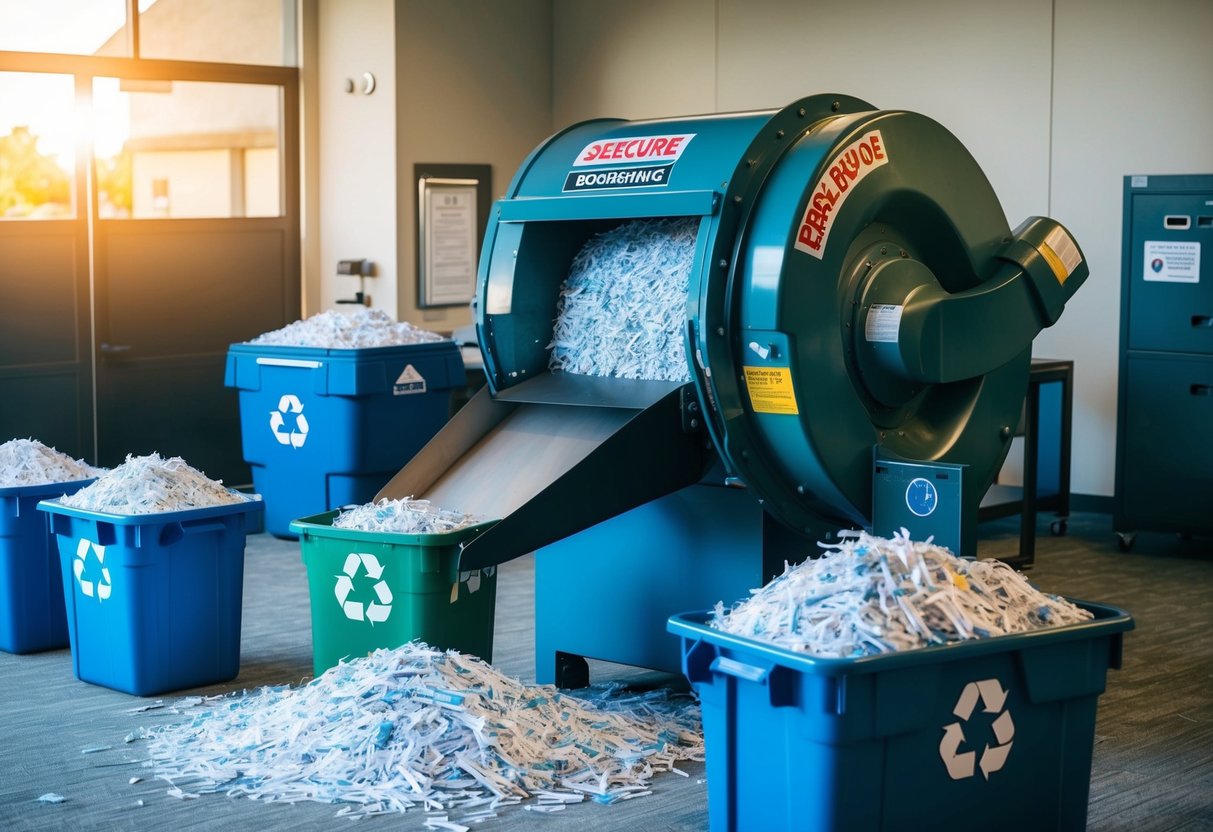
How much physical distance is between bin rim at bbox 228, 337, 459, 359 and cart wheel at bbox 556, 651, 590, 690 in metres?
2.20

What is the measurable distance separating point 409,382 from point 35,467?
6.14 feet

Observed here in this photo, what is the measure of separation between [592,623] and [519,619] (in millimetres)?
978

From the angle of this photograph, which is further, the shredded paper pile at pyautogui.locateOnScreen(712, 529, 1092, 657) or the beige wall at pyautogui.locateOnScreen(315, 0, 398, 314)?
the beige wall at pyautogui.locateOnScreen(315, 0, 398, 314)

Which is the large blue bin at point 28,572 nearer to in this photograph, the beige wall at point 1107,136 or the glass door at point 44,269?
the glass door at point 44,269

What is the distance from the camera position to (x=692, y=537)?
3.85m

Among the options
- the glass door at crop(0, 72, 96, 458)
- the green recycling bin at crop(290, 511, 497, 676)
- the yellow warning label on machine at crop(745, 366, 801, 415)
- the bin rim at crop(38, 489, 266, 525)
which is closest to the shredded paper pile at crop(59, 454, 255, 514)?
the bin rim at crop(38, 489, 266, 525)

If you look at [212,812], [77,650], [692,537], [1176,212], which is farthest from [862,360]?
[1176,212]

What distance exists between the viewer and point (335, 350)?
596 centimetres

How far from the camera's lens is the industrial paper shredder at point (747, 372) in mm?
3438

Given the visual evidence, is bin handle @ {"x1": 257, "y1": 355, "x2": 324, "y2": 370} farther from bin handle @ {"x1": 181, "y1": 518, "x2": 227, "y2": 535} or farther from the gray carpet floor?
bin handle @ {"x1": 181, "y1": 518, "x2": 227, "y2": 535}

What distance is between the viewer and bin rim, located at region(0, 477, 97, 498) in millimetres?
4387

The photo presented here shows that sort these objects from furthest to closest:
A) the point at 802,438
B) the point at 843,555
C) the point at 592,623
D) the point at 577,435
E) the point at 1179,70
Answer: the point at 1179,70, the point at 592,623, the point at 577,435, the point at 802,438, the point at 843,555

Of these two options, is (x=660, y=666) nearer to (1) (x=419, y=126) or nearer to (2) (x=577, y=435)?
(2) (x=577, y=435)

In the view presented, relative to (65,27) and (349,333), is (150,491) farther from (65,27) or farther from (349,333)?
(65,27)
